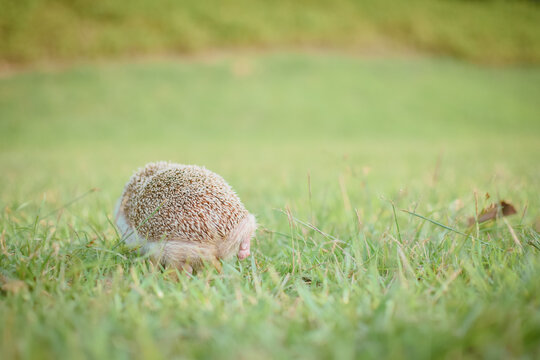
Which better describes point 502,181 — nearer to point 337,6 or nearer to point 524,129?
point 524,129

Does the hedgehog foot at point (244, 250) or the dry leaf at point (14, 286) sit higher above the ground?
the dry leaf at point (14, 286)

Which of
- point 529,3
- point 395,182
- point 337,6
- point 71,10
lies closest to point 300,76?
point 337,6

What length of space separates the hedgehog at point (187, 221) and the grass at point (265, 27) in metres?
20.6

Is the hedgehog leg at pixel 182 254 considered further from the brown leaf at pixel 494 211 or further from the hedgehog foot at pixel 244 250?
the brown leaf at pixel 494 211

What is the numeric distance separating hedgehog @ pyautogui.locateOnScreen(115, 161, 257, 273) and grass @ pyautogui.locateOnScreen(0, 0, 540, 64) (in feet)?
67.6

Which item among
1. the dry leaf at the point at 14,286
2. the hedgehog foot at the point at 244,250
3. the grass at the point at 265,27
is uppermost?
the grass at the point at 265,27

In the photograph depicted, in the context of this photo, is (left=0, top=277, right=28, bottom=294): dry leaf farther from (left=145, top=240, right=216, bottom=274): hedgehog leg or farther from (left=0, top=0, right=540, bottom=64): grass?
(left=0, top=0, right=540, bottom=64): grass

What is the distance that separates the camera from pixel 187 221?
5.94ft

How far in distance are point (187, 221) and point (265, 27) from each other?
23.1 meters

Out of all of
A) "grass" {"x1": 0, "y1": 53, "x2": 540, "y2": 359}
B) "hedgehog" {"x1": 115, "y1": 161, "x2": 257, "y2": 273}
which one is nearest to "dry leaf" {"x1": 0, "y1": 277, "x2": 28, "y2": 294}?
"grass" {"x1": 0, "y1": 53, "x2": 540, "y2": 359}

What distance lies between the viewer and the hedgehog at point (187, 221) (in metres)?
1.76

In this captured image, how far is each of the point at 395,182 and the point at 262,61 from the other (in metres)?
18.0

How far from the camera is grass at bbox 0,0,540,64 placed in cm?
1886

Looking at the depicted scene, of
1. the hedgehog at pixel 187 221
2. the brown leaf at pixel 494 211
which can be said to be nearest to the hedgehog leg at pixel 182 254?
the hedgehog at pixel 187 221
